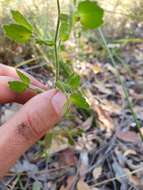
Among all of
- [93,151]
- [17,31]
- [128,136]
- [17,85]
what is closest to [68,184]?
[93,151]

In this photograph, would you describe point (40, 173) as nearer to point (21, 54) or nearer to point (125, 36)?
point (21, 54)

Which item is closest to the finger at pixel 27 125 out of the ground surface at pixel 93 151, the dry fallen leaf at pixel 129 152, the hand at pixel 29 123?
the hand at pixel 29 123

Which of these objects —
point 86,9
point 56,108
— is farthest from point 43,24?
point 86,9

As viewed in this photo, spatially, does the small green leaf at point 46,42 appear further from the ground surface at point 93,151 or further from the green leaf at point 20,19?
the ground surface at point 93,151

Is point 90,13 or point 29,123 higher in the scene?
point 90,13

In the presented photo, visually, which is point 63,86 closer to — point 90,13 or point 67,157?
point 90,13

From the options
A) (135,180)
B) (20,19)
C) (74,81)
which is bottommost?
(135,180)
